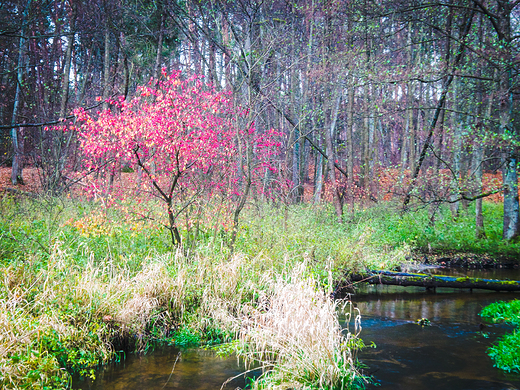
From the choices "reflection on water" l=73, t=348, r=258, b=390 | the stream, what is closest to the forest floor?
"reflection on water" l=73, t=348, r=258, b=390

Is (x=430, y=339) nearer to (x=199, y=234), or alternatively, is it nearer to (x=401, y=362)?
(x=401, y=362)

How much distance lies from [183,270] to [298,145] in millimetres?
14531

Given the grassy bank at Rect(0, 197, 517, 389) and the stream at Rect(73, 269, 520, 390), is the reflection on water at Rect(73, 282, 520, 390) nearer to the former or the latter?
the stream at Rect(73, 269, 520, 390)

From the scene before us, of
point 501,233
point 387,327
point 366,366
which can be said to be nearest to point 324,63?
point 501,233

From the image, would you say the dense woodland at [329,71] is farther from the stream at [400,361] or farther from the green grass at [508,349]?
the green grass at [508,349]

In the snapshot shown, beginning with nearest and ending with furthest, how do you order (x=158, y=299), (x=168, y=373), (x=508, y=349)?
1. (x=168, y=373)
2. (x=508, y=349)
3. (x=158, y=299)

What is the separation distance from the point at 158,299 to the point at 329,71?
34.9 ft

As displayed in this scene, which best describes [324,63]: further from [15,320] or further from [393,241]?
[15,320]

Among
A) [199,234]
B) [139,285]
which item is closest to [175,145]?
[199,234]

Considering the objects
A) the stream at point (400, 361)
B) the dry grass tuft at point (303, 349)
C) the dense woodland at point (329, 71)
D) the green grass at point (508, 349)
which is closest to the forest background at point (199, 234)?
the dry grass tuft at point (303, 349)

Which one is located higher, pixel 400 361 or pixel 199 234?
pixel 199 234

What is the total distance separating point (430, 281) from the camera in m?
8.61

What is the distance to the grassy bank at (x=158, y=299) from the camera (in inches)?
172

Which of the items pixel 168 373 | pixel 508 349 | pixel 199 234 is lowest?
pixel 168 373
